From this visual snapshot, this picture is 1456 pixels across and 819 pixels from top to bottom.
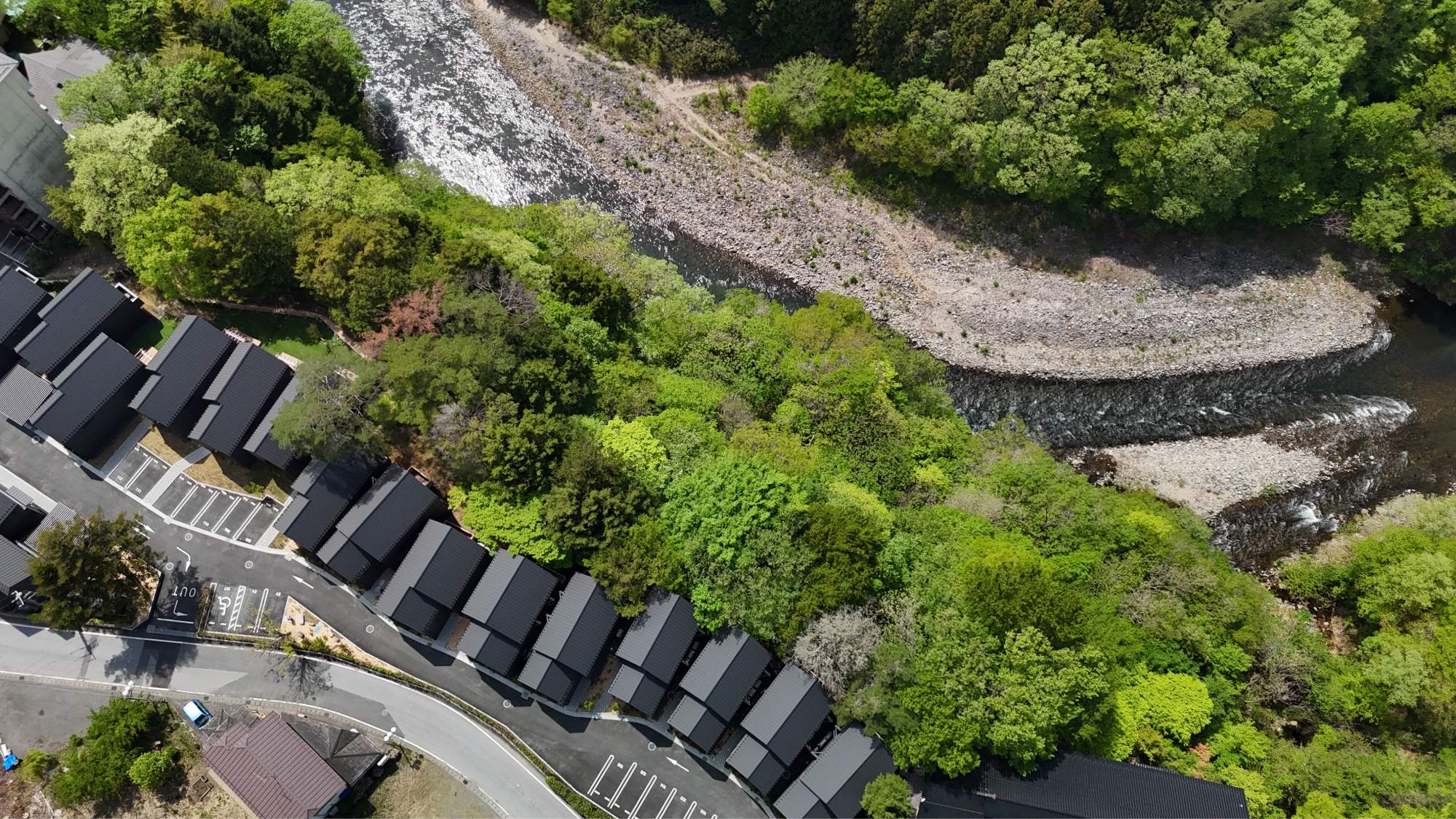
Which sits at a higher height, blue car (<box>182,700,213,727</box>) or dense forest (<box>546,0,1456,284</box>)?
dense forest (<box>546,0,1456,284</box>)

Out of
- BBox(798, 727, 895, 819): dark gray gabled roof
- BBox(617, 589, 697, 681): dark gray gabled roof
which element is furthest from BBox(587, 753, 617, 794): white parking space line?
BBox(798, 727, 895, 819): dark gray gabled roof

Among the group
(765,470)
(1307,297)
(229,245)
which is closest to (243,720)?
(229,245)

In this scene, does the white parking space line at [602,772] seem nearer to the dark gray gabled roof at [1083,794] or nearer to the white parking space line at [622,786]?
the white parking space line at [622,786]

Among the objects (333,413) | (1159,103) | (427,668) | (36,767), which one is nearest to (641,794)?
(427,668)

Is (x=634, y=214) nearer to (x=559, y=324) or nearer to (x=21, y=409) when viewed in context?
(x=559, y=324)

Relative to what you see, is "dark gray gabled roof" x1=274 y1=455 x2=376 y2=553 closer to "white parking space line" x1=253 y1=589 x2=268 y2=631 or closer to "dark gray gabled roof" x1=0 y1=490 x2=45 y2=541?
"white parking space line" x1=253 y1=589 x2=268 y2=631

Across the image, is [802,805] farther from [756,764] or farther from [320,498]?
[320,498]

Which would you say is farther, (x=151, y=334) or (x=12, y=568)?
(x=151, y=334)
